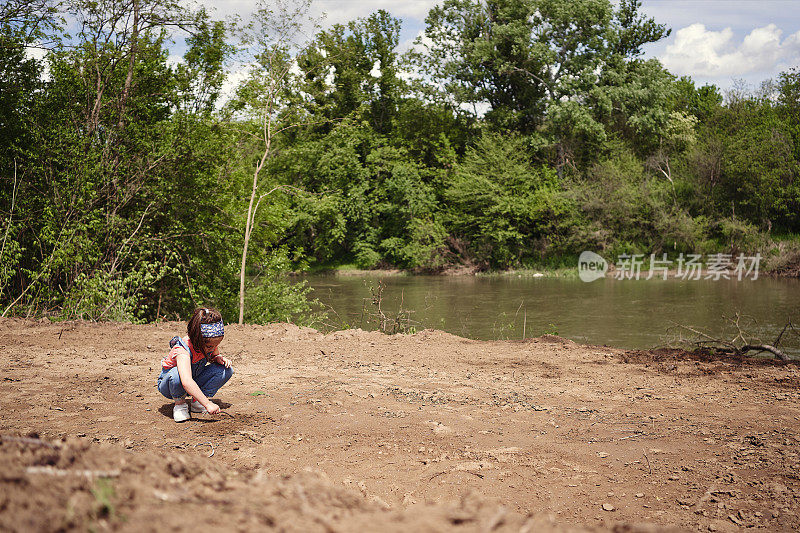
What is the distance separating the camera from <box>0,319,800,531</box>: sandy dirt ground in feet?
5.57

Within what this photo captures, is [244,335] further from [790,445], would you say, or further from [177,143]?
[790,445]

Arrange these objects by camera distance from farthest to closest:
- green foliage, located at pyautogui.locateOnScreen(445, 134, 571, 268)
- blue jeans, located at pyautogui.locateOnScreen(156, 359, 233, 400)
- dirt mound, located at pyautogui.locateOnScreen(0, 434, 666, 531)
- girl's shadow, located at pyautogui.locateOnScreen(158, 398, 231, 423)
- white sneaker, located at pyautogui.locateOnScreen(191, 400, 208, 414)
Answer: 1. green foliage, located at pyautogui.locateOnScreen(445, 134, 571, 268)
2. white sneaker, located at pyautogui.locateOnScreen(191, 400, 208, 414)
3. girl's shadow, located at pyautogui.locateOnScreen(158, 398, 231, 423)
4. blue jeans, located at pyautogui.locateOnScreen(156, 359, 233, 400)
5. dirt mound, located at pyautogui.locateOnScreen(0, 434, 666, 531)

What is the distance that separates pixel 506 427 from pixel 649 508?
5.18ft

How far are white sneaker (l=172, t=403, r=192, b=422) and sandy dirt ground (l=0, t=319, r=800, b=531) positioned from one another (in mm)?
60

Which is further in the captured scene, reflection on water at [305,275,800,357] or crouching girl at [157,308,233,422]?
reflection on water at [305,275,800,357]

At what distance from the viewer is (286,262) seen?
49.1ft

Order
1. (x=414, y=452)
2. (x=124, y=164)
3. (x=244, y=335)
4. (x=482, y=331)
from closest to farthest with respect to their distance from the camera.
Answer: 1. (x=414, y=452)
2. (x=244, y=335)
3. (x=124, y=164)
4. (x=482, y=331)

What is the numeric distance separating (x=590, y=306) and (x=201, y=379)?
17455 millimetres

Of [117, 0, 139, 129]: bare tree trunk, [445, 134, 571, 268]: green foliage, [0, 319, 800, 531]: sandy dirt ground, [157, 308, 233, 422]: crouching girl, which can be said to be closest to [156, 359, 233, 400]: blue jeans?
[157, 308, 233, 422]: crouching girl

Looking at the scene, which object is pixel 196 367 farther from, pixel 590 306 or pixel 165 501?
pixel 590 306

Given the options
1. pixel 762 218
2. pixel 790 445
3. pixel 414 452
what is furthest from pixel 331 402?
pixel 762 218

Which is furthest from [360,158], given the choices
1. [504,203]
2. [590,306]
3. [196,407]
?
[196,407]

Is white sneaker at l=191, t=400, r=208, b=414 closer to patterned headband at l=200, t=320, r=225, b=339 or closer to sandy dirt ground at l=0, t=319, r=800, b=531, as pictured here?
sandy dirt ground at l=0, t=319, r=800, b=531

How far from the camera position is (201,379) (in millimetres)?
5117
